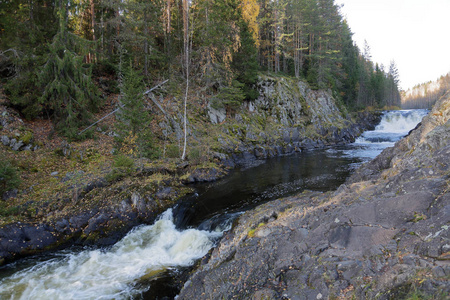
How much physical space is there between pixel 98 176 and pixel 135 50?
15.8 meters

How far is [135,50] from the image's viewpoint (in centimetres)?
2288

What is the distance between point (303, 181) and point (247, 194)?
4.33m

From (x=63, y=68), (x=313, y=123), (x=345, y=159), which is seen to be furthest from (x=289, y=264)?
(x=313, y=123)

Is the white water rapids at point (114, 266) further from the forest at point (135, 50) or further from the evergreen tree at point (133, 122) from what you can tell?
the forest at point (135, 50)

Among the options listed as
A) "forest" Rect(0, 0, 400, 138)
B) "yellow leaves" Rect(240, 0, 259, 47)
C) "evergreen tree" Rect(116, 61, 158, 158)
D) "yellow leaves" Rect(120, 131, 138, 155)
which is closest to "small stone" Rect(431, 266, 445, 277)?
"evergreen tree" Rect(116, 61, 158, 158)

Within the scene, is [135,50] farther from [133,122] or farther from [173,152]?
[173,152]

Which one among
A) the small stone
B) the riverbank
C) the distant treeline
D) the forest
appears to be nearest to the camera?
the small stone

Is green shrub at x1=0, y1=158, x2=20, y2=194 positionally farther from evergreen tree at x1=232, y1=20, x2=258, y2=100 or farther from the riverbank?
evergreen tree at x1=232, y1=20, x2=258, y2=100

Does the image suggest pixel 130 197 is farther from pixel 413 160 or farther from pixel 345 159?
pixel 345 159

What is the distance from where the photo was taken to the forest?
47.6ft

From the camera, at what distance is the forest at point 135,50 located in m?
14.5

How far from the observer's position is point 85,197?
35.3ft

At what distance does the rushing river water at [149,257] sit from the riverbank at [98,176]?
28.3 inches

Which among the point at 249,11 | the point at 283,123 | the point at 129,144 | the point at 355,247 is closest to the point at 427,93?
the point at 283,123
